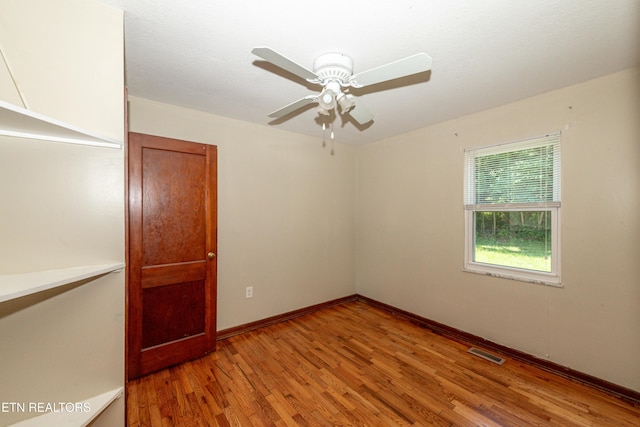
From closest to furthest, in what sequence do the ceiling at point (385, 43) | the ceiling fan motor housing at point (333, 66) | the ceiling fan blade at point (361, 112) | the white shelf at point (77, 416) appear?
the white shelf at point (77, 416) → the ceiling at point (385, 43) → the ceiling fan motor housing at point (333, 66) → the ceiling fan blade at point (361, 112)

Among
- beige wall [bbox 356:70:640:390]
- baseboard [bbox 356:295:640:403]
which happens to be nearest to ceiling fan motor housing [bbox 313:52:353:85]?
beige wall [bbox 356:70:640:390]

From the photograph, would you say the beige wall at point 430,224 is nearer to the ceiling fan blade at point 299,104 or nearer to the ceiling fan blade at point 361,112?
the ceiling fan blade at point 299,104

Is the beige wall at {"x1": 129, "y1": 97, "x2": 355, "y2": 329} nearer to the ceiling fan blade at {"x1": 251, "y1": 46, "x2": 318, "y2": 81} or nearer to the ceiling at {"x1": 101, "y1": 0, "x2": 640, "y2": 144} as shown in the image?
the ceiling at {"x1": 101, "y1": 0, "x2": 640, "y2": 144}

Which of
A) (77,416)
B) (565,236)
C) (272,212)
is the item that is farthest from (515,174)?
(77,416)

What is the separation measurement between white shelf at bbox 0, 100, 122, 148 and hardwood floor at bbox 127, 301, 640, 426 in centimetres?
183

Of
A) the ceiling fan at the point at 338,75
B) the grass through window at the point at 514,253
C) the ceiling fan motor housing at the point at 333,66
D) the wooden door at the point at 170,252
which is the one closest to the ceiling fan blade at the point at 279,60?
the ceiling fan at the point at 338,75

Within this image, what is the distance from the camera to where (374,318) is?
3455 mm

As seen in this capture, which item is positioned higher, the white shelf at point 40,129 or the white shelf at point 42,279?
the white shelf at point 40,129

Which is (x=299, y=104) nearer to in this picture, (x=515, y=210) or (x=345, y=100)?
(x=345, y=100)

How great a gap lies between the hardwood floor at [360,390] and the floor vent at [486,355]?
2.7 inches

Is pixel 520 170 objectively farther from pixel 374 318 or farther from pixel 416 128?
pixel 374 318

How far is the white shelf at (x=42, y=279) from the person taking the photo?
2.56 feet

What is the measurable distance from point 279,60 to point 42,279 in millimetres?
1359

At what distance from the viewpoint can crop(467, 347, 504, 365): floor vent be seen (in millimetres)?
2441
